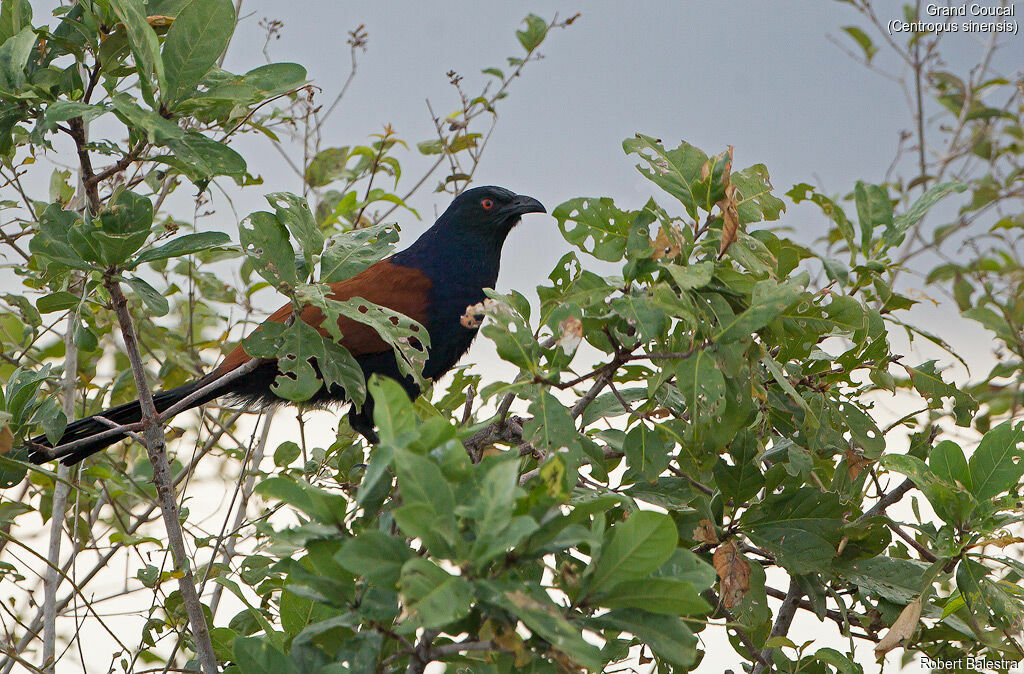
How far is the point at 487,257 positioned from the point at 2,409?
1.87 metres

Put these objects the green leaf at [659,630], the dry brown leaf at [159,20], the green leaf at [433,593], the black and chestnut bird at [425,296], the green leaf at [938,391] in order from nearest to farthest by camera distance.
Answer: the green leaf at [433,593]
the green leaf at [659,630]
the dry brown leaf at [159,20]
the green leaf at [938,391]
the black and chestnut bird at [425,296]

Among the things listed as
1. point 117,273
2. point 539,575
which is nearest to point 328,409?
point 117,273

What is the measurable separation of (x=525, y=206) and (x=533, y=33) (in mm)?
637

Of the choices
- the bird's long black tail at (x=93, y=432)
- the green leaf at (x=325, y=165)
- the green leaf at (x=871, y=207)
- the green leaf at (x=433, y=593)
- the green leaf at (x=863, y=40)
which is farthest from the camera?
the green leaf at (x=863, y=40)

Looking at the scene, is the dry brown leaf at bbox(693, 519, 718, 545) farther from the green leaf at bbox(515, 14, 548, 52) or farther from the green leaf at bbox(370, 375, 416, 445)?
the green leaf at bbox(515, 14, 548, 52)

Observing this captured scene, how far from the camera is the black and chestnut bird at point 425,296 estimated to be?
2.80 meters

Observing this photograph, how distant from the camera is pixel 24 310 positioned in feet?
9.62

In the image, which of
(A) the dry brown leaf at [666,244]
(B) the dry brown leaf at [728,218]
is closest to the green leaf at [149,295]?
(A) the dry brown leaf at [666,244]

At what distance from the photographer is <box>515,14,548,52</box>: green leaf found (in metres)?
3.34

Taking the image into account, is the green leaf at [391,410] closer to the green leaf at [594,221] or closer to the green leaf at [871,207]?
the green leaf at [594,221]

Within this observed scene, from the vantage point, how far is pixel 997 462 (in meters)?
1.55

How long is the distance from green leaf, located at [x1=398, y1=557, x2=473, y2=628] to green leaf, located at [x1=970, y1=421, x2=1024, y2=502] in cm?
101

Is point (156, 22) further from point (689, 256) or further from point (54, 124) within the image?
point (689, 256)

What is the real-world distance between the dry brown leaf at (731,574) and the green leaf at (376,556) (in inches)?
28.2
